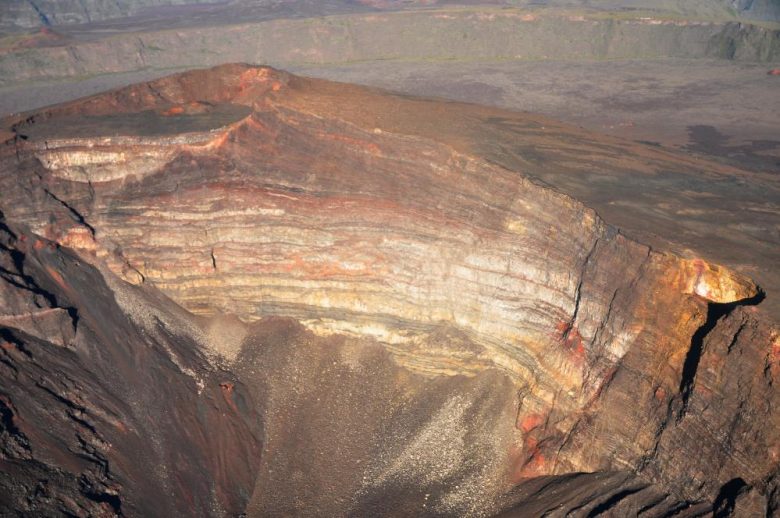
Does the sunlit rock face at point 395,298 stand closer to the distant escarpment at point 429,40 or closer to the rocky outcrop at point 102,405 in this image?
the rocky outcrop at point 102,405

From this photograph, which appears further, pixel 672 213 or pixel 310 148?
pixel 310 148

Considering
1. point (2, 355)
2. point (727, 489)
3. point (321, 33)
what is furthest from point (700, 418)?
point (321, 33)

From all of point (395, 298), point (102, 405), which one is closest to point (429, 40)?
point (395, 298)

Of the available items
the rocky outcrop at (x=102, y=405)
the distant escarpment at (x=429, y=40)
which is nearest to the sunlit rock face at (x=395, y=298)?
the rocky outcrop at (x=102, y=405)

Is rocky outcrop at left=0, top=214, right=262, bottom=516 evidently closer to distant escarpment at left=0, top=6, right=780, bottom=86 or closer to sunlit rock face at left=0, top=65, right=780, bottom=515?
sunlit rock face at left=0, top=65, right=780, bottom=515

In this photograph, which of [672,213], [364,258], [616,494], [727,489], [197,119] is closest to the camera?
[727,489]

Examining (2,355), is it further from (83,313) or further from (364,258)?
(364,258)

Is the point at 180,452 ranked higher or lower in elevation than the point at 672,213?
lower

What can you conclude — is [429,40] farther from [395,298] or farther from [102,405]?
[102,405]
